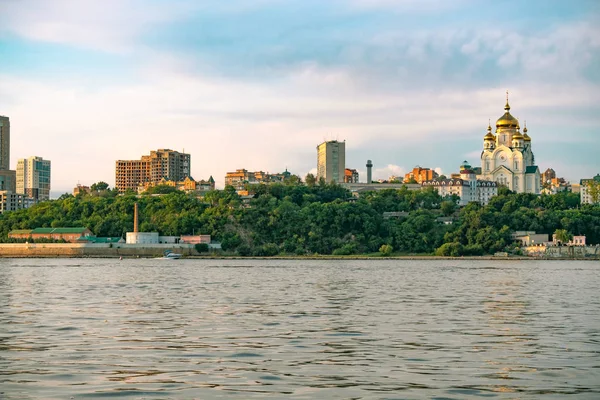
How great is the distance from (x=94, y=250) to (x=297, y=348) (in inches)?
5366

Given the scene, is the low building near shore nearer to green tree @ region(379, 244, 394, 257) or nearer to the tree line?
the tree line

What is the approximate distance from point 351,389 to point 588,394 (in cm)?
468

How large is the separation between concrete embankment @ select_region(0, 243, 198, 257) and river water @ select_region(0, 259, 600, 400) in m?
112

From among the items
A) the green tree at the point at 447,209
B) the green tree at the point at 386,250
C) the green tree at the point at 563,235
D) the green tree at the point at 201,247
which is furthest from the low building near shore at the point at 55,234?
the green tree at the point at 563,235

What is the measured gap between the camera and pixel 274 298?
46.7 m

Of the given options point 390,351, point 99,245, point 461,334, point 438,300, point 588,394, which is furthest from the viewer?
point 99,245

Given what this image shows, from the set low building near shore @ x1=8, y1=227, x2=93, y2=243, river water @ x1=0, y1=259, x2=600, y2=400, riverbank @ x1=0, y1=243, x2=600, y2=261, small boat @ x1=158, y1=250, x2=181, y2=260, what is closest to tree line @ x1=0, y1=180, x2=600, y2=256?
riverbank @ x1=0, y1=243, x2=600, y2=261

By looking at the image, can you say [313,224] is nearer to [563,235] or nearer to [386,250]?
[386,250]

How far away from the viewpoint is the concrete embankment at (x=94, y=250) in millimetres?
156625

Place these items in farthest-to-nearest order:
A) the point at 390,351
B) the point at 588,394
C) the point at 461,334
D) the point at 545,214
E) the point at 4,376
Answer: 1. the point at 545,214
2. the point at 461,334
3. the point at 390,351
4. the point at 4,376
5. the point at 588,394

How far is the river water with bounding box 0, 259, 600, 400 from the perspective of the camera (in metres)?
19.1

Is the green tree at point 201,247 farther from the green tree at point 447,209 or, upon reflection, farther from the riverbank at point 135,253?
the green tree at point 447,209

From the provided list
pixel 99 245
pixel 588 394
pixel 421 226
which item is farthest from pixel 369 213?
pixel 588 394

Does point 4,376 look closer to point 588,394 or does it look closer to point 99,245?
point 588,394
